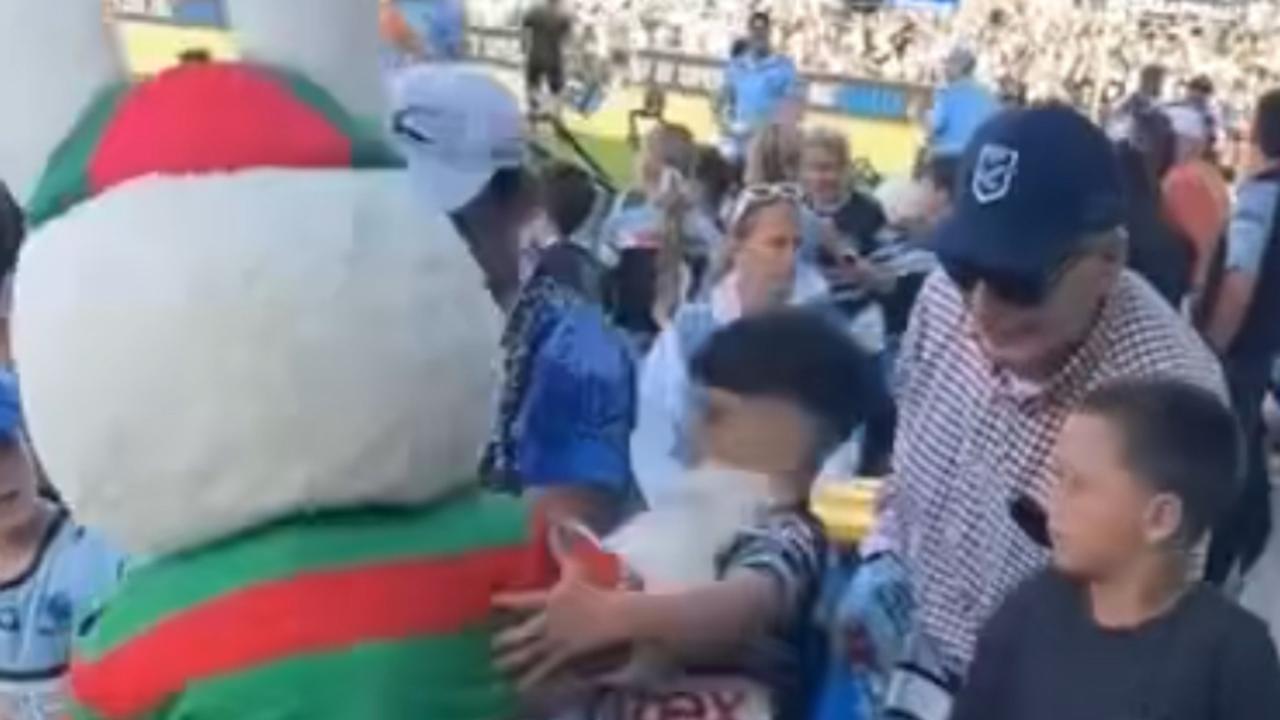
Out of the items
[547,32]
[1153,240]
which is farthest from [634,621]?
[547,32]

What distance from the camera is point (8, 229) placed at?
3172 mm

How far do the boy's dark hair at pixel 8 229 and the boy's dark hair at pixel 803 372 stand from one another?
0.80 m

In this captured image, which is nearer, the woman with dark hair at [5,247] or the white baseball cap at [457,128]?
the woman with dark hair at [5,247]

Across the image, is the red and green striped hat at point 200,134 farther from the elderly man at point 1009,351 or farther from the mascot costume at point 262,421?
the elderly man at point 1009,351

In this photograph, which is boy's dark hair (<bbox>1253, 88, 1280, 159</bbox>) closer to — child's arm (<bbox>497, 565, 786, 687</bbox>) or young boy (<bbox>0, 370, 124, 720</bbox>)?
young boy (<bbox>0, 370, 124, 720</bbox>)

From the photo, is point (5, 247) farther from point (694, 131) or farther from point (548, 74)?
point (548, 74)

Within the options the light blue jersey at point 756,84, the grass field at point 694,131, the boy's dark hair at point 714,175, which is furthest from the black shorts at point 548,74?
the boy's dark hair at point 714,175

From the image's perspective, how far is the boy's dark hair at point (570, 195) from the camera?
611 cm

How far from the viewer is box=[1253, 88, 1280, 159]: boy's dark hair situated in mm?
6836

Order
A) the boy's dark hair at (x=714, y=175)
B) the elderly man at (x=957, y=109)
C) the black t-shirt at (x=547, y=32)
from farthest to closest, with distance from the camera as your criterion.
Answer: the black t-shirt at (x=547, y=32), the elderly man at (x=957, y=109), the boy's dark hair at (x=714, y=175)

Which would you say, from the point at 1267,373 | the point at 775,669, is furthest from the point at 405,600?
the point at 1267,373

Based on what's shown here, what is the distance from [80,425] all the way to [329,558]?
0.23 m

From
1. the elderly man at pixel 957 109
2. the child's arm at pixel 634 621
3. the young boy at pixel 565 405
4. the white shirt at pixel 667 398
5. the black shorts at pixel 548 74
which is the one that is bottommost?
the black shorts at pixel 548 74

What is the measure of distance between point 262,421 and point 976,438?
132 centimetres
